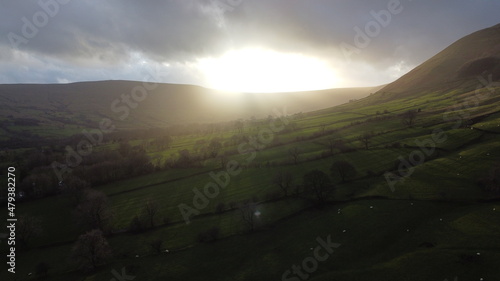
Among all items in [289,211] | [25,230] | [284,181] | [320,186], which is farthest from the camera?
[284,181]

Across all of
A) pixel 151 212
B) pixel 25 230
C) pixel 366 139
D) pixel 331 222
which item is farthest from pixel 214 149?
pixel 331 222

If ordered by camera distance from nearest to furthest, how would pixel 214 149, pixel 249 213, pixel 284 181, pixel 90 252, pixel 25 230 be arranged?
pixel 90 252
pixel 249 213
pixel 25 230
pixel 284 181
pixel 214 149

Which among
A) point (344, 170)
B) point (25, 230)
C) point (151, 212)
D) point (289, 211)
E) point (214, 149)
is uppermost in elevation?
point (214, 149)

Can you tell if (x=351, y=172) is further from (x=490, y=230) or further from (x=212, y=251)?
(x=212, y=251)

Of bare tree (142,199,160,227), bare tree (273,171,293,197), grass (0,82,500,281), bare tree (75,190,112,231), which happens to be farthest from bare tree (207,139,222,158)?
bare tree (75,190,112,231)

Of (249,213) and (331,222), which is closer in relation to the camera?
(331,222)

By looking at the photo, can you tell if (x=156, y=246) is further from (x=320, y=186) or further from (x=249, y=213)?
(x=320, y=186)

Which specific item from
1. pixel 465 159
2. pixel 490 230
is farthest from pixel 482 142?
pixel 490 230
